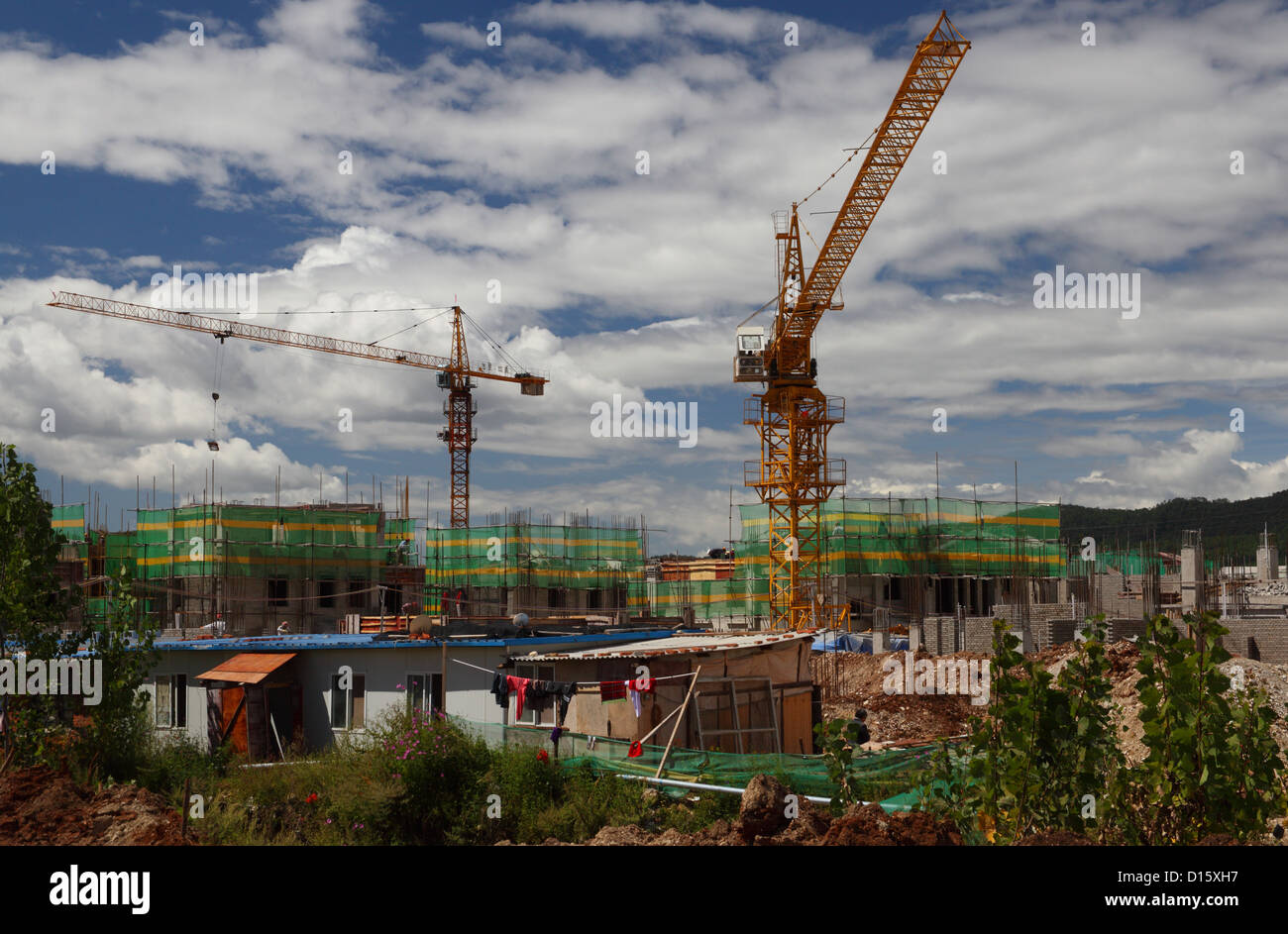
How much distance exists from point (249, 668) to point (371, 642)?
2.76 metres

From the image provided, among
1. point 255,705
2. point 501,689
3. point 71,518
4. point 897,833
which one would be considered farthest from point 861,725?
point 71,518

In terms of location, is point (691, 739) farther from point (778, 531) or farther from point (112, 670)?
point (778, 531)

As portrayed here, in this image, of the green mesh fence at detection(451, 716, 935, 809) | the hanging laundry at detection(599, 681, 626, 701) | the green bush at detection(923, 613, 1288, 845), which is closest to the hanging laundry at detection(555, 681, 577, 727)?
the hanging laundry at detection(599, 681, 626, 701)

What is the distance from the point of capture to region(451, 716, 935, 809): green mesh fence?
14414 millimetres

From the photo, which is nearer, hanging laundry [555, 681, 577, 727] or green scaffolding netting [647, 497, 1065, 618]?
hanging laundry [555, 681, 577, 727]

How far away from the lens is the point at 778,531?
55.6 m

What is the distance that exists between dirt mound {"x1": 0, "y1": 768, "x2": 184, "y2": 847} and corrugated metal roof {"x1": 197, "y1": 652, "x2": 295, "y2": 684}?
7.92m

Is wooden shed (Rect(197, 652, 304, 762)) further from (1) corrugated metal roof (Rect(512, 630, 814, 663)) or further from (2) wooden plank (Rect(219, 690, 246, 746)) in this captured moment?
(1) corrugated metal roof (Rect(512, 630, 814, 663))

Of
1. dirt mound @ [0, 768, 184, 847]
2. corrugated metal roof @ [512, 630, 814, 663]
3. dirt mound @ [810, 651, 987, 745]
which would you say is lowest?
dirt mound @ [810, 651, 987, 745]

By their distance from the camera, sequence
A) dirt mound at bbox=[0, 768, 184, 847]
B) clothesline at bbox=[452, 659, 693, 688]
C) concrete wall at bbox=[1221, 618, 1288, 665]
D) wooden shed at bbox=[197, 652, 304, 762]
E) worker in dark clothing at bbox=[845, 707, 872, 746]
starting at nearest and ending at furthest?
1. dirt mound at bbox=[0, 768, 184, 847]
2. clothesline at bbox=[452, 659, 693, 688]
3. wooden shed at bbox=[197, 652, 304, 762]
4. worker in dark clothing at bbox=[845, 707, 872, 746]
5. concrete wall at bbox=[1221, 618, 1288, 665]

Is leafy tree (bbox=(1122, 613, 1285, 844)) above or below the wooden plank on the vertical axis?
above

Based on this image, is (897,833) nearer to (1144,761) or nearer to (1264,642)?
(1144,761)

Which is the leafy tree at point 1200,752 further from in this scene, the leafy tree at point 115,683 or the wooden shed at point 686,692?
the leafy tree at point 115,683

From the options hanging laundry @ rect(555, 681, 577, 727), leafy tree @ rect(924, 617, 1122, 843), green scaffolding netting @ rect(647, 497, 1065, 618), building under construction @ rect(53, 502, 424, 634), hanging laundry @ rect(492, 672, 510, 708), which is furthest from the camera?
green scaffolding netting @ rect(647, 497, 1065, 618)
